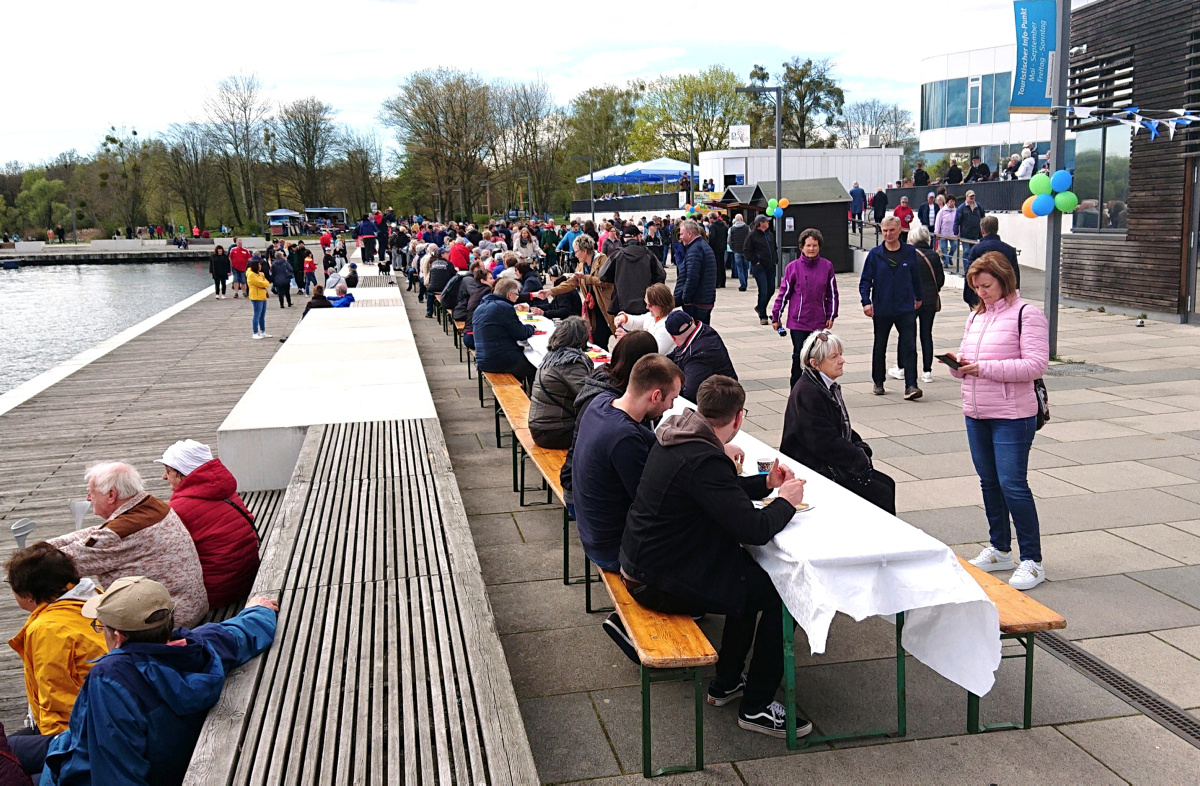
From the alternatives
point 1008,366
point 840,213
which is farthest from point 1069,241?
point 1008,366

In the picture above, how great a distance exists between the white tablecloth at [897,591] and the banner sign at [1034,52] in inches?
361

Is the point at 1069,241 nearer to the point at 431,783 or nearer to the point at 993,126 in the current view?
the point at 431,783

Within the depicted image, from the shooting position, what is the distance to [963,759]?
3.69 metres

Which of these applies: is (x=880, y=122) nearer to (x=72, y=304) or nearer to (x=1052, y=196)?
(x=72, y=304)

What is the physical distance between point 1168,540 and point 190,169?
89.0 metres

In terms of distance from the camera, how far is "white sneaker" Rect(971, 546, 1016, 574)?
543cm

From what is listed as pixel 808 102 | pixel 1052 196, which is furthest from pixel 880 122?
pixel 1052 196

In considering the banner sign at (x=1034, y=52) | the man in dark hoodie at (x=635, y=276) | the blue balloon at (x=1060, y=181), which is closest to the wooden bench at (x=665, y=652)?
the man in dark hoodie at (x=635, y=276)

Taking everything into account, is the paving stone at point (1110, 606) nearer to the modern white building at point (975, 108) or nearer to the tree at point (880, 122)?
the modern white building at point (975, 108)

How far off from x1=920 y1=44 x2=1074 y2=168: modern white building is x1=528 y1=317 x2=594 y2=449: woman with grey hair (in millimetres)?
40415

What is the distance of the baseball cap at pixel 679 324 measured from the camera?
23.4 ft

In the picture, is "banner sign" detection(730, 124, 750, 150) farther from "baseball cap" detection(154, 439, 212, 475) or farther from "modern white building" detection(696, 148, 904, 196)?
"baseball cap" detection(154, 439, 212, 475)

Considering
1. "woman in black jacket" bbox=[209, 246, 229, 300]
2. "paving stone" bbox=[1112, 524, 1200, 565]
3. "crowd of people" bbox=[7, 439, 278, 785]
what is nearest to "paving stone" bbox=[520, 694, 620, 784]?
"crowd of people" bbox=[7, 439, 278, 785]

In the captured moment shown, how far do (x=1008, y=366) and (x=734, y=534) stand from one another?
2.31 meters
